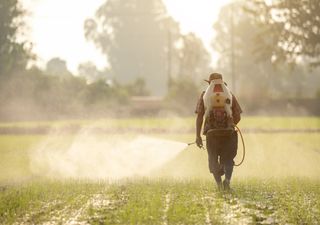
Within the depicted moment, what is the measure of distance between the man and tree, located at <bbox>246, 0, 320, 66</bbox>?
682 inches

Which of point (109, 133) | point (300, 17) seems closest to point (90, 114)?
point (109, 133)

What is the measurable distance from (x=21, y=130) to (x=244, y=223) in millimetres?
35867

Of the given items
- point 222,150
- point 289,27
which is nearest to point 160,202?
point 222,150

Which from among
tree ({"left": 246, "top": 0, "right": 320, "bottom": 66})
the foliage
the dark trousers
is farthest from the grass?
the foliage

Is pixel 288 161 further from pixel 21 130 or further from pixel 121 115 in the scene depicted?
pixel 121 115

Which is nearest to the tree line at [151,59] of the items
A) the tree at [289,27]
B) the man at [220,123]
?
the tree at [289,27]

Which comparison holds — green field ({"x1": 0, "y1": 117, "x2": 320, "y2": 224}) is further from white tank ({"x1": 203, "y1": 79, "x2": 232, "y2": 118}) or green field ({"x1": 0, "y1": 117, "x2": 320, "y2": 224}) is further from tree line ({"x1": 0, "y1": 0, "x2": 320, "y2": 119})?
tree line ({"x1": 0, "y1": 0, "x2": 320, "y2": 119})

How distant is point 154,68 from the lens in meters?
137

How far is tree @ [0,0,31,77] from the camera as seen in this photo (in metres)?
64.8

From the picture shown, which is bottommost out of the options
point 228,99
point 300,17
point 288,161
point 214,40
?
point 288,161

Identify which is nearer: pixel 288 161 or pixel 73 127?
pixel 288 161

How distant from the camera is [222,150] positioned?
13.5 m

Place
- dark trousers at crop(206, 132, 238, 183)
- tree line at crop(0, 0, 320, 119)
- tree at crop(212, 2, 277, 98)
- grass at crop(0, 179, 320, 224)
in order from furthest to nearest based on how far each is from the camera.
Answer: tree at crop(212, 2, 277, 98) < tree line at crop(0, 0, 320, 119) < dark trousers at crop(206, 132, 238, 183) < grass at crop(0, 179, 320, 224)

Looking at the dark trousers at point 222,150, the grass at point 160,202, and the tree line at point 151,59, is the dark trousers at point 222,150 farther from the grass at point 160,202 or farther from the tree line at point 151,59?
the tree line at point 151,59
